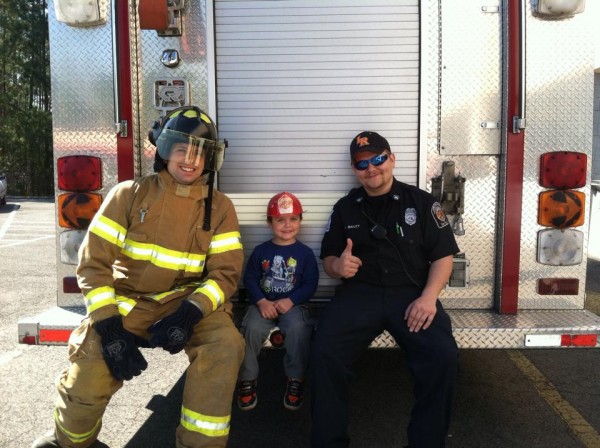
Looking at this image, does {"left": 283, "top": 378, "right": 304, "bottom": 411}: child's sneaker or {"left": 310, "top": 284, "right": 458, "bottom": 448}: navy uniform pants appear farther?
{"left": 283, "top": 378, "right": 304, "bottom": 411}: child's sneaker

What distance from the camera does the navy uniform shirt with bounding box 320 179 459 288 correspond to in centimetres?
289

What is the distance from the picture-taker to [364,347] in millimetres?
2848

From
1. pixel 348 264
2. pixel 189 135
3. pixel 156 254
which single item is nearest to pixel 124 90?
pixel 189 135

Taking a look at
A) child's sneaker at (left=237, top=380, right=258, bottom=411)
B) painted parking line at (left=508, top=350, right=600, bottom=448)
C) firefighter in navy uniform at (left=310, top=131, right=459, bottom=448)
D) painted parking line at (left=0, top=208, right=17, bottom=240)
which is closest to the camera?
firefighter in navy uniform at (left=310, top=131, right=459, bottom=448)

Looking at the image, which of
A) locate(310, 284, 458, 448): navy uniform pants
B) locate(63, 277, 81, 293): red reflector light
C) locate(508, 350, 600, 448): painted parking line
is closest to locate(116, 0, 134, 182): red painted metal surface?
locate(63, 277, 81, 293): red reflector light

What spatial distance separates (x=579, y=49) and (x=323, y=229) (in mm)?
1670

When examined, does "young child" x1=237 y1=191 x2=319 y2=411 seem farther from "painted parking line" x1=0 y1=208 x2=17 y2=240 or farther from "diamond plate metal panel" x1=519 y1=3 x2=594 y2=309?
"painted parking line" x1=0 y1=208 x2=17 y2=240

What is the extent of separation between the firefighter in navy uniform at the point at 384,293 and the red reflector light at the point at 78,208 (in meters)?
1.27

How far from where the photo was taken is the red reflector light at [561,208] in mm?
3064

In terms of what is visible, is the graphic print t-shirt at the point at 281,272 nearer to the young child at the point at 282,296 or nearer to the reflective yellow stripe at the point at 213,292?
the young child at the point at 282,296

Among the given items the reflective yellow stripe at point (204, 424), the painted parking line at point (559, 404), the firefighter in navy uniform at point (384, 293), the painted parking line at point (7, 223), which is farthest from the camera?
the painted parking line at point (7, 223)

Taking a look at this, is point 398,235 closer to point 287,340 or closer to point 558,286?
point 287,340

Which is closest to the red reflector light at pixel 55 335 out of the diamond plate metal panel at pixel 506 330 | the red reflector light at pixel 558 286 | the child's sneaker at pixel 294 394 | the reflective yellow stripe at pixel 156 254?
the reflective yellow stripe at pixel 156 254

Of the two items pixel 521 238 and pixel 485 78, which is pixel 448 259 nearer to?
pixel 521 238
